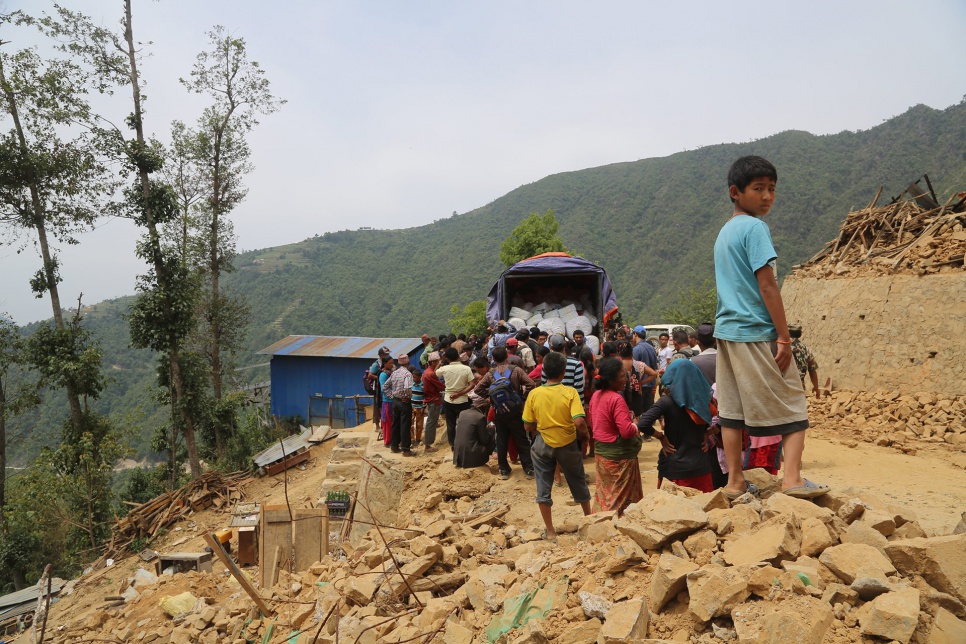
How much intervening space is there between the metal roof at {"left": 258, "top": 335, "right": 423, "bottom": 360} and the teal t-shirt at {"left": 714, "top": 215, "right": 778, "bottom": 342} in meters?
20.1

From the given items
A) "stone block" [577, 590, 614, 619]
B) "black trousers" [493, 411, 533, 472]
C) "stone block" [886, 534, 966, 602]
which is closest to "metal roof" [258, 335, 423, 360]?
"black trousers" [493, 411, 533, 472]

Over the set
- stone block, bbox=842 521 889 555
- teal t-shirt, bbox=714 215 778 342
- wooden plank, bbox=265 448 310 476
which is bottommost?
wooden plank, bbox=265 448 310 476

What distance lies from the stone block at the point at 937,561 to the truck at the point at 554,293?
27.2 feet

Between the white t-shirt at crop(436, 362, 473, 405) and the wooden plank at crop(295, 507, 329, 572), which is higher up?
the white t-shirt at crop(436, 362, 473, 405)

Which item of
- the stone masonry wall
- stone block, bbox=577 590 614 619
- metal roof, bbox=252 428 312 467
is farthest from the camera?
metal roof, bbox=252 428 312 467

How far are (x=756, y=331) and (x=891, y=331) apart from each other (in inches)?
369

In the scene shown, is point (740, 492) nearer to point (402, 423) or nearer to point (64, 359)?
point (402, 423)

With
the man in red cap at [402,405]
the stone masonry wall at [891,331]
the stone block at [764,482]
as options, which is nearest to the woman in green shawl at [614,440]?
the stone block at [764,482]

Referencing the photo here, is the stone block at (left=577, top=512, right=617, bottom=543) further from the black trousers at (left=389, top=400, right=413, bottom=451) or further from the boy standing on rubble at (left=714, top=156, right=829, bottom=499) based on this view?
the black trousers at (left=389, top=400, right=413, bottom=451)

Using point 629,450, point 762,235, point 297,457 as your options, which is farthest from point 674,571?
point 297,457

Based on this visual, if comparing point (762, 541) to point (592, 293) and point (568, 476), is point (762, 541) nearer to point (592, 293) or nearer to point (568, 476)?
point (568, 476)

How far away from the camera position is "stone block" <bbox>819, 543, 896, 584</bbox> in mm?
2244

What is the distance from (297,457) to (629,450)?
13.6 meters

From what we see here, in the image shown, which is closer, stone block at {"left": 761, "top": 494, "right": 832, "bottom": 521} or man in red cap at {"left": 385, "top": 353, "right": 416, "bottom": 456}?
stone block at {"left": 761, "top": 494, "right": 832, "bottom": 521}
